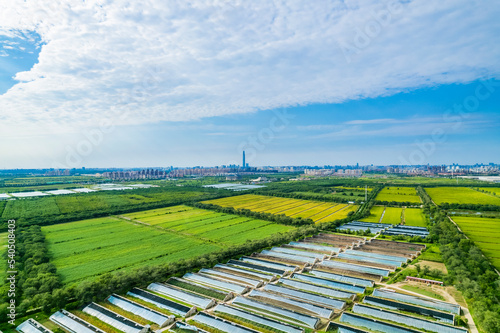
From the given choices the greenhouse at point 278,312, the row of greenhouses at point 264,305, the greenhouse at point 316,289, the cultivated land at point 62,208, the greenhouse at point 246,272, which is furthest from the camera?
the cultivated land at point 62,208

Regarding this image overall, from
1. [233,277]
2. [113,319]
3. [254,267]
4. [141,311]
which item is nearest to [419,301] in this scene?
[254,267]

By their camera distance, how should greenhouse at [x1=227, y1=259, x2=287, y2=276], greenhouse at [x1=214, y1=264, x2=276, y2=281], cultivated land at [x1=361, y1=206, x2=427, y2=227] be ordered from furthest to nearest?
cultivated land at [x1=361, y1=206, x2=427, y2=227] → greenhouse at [x1=227, y1=259, x2=287, y2=276] → greenhouse at [x1=214, y1=264, x2=276, y2=281]

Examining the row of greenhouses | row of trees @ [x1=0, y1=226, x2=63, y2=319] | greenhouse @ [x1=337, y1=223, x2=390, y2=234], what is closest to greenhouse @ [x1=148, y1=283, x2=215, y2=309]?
the row of greenhouses

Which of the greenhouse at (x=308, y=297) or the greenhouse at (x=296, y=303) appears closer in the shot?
the greenhouse at (x=296, y=303)

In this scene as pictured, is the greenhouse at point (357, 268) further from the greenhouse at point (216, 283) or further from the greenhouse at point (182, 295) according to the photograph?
the greenhouse at point (182, 295)

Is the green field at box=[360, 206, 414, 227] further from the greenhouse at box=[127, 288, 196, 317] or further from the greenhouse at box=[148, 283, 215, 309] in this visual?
the greenhouse at box=[127, 288, 196, 317]

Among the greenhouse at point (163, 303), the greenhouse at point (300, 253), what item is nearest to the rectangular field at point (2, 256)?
the greenhouse at point (163, 303)

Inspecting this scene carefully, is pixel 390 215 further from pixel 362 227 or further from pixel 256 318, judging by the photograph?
pixel 256 318
